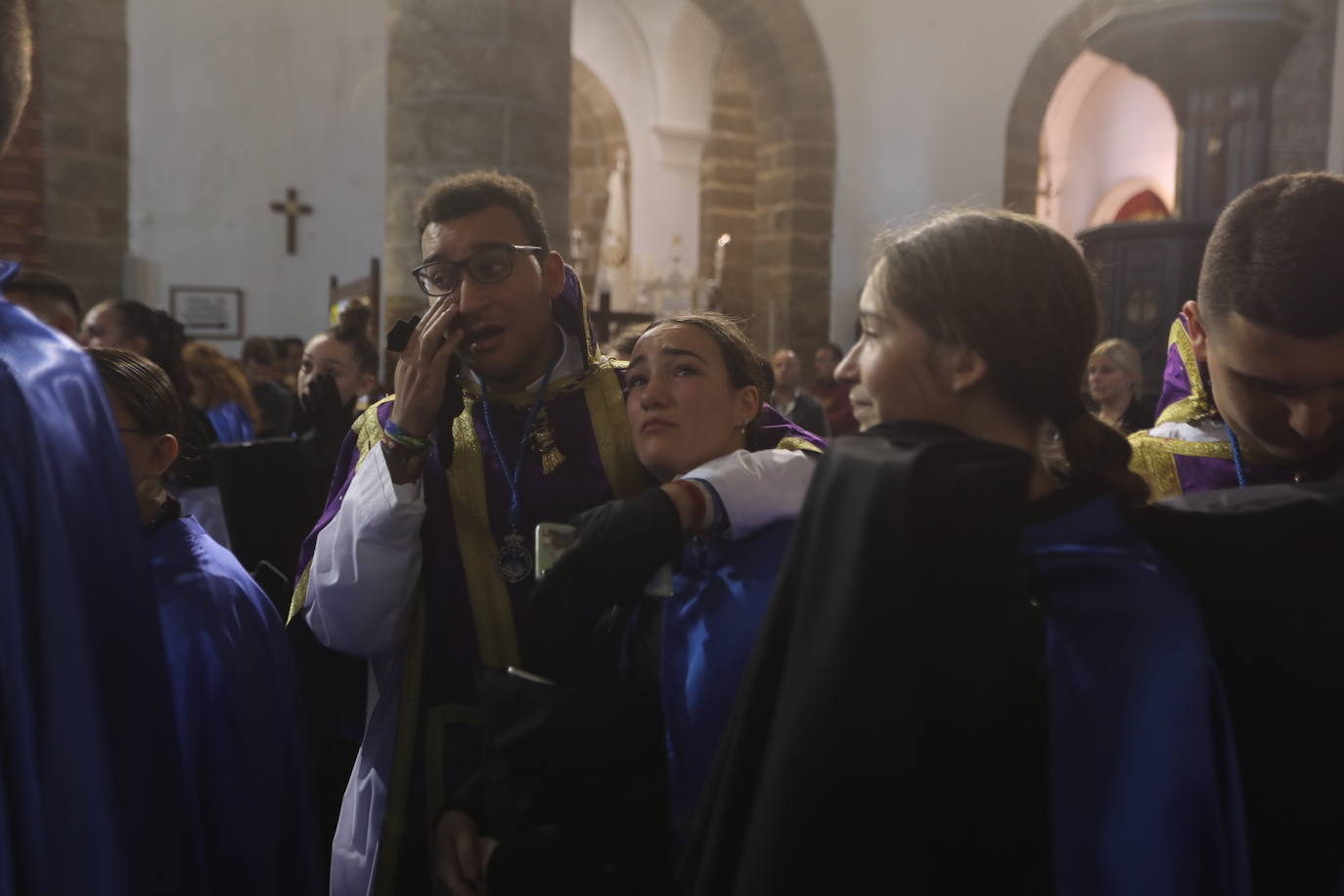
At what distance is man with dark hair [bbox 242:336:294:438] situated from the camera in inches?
262

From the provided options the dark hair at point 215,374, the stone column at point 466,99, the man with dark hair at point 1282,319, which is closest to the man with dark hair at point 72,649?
the man with dark hair at point 1282,319

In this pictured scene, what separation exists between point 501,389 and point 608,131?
454 inches

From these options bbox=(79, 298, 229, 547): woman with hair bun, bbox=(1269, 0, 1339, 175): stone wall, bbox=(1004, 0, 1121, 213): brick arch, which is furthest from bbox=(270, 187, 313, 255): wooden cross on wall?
bbox=(1269, 0, 1339, 175): stone wall

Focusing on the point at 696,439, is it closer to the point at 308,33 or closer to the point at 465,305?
the point at 465,305

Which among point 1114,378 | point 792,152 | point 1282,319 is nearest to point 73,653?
point 1282,319

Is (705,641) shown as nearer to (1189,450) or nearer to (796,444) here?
(796,444)

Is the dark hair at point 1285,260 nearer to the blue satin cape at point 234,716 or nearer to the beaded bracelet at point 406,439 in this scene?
the beaded bracelet at point 406,439

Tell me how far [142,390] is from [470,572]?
625 mm

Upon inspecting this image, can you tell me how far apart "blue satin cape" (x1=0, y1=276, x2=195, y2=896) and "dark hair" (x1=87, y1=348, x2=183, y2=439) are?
81 cm

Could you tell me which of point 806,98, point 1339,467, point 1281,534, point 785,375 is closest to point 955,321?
point 1281,534

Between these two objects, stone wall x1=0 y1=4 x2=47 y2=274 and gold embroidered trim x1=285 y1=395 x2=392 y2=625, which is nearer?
gold embroidered trim x1=285 y1=395 x2=392 y2=625

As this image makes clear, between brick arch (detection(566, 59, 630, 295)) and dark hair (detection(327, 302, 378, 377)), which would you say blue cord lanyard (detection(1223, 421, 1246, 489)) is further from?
brick arch (detection(566, 59, 630, 295))

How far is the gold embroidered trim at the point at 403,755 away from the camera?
1849 mm

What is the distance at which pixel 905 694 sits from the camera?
3.22 feet
